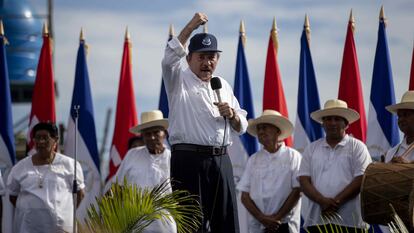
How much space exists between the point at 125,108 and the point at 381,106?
13.3 feet

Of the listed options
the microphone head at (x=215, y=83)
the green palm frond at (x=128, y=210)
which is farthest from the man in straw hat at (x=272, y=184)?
the green palm frond at (x=128, y=210)

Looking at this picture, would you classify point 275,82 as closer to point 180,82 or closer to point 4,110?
point 4,110

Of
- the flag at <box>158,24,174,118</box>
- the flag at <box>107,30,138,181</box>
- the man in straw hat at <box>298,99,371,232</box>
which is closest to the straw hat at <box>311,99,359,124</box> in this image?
the man in straw hat at <box>298,99,371,232</box>

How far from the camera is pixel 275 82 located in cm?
1566

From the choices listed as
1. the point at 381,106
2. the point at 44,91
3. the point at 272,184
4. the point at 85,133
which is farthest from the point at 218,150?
the point at 44,91

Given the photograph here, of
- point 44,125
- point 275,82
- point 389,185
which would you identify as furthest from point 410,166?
point 275,82

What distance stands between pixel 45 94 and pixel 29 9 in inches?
462

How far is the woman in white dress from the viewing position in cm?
1163

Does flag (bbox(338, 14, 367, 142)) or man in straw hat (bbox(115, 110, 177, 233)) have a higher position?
flag (bbox(338, 14, 367, 142))

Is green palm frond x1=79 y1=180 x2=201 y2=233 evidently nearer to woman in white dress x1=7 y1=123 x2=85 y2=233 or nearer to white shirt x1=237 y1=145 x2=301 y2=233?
white shirt x1=237 y1=145 x2=301 y2=233

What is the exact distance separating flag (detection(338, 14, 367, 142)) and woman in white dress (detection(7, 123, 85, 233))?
4341mm

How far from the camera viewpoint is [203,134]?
334 inches

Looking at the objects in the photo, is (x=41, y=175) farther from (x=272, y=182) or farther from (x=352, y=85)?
(x=352, y=85)

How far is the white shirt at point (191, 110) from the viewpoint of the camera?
8492 millimetres
